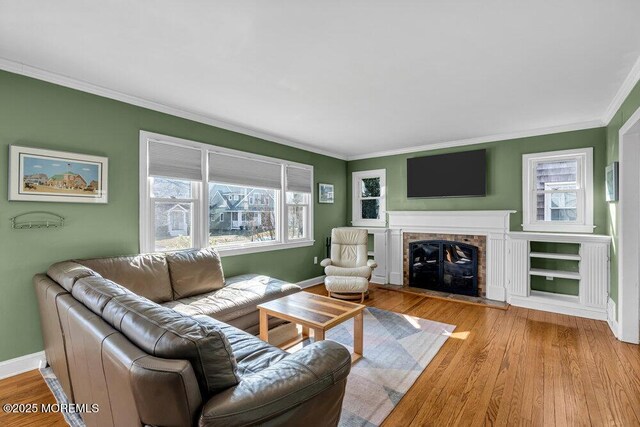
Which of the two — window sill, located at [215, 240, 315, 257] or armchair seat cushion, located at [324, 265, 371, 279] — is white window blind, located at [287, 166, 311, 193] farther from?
Answer: armchair seat cushion, located at [324, 265, 371, 279]

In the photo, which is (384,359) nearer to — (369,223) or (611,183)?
(611,183)

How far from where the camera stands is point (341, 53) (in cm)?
221

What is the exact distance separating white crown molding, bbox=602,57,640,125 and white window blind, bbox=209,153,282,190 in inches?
154

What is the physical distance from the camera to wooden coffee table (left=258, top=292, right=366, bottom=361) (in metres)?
2.43

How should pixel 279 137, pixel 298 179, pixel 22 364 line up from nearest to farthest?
pixel 22 364 → pixel 279 137 → pixel 298 179

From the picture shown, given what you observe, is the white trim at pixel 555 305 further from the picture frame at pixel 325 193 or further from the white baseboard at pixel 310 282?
the picture frame at pixel 325 193

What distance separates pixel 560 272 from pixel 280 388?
4352mm

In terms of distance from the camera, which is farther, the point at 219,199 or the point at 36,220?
the point at 219,199

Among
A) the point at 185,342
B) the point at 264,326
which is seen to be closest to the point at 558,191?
the point at 264,326

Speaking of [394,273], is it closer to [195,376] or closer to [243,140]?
[243,140]

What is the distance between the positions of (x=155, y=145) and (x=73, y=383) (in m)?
2.29

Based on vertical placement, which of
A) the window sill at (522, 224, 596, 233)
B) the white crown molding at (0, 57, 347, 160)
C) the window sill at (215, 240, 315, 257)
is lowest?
the window sill at (215, 240, 315, 257)

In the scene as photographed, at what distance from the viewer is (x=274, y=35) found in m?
1.99

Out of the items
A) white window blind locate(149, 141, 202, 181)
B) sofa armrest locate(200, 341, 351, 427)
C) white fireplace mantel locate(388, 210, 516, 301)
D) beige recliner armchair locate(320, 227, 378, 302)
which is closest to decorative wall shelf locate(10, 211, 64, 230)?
white window blind locate(149, 141, 202, 181)
